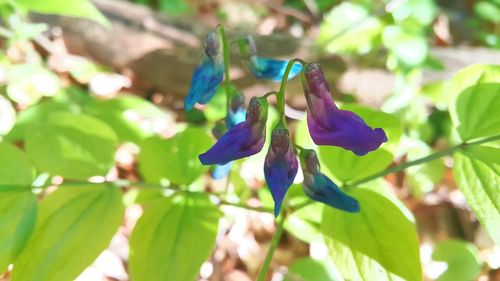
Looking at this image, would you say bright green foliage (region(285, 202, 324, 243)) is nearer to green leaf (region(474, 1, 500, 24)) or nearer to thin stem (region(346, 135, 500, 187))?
thin stem (region(346, 135, 500, 187))

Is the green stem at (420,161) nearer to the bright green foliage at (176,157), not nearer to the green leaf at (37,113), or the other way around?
the bright green foliage at (176,157)

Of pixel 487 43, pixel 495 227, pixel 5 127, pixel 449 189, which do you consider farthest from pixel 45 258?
pixel 487 43

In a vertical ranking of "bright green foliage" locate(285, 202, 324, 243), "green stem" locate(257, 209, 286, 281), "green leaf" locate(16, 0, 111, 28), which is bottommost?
"bright green foliage" locate(285, 202, 324, 243)

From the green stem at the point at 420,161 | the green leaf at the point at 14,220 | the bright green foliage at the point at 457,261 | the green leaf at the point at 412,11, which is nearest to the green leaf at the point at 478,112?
the green stem at the point at 420,161

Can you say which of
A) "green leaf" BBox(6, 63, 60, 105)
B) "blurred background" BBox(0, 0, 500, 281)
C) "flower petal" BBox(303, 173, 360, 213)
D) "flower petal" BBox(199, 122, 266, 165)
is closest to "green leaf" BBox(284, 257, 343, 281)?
"blurred background" BBox(0, 0, 500, 281)

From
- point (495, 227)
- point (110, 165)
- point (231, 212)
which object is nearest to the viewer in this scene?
point (495, 227)

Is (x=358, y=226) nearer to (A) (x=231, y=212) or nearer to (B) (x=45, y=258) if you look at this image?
(B) (x=45, y=258)
